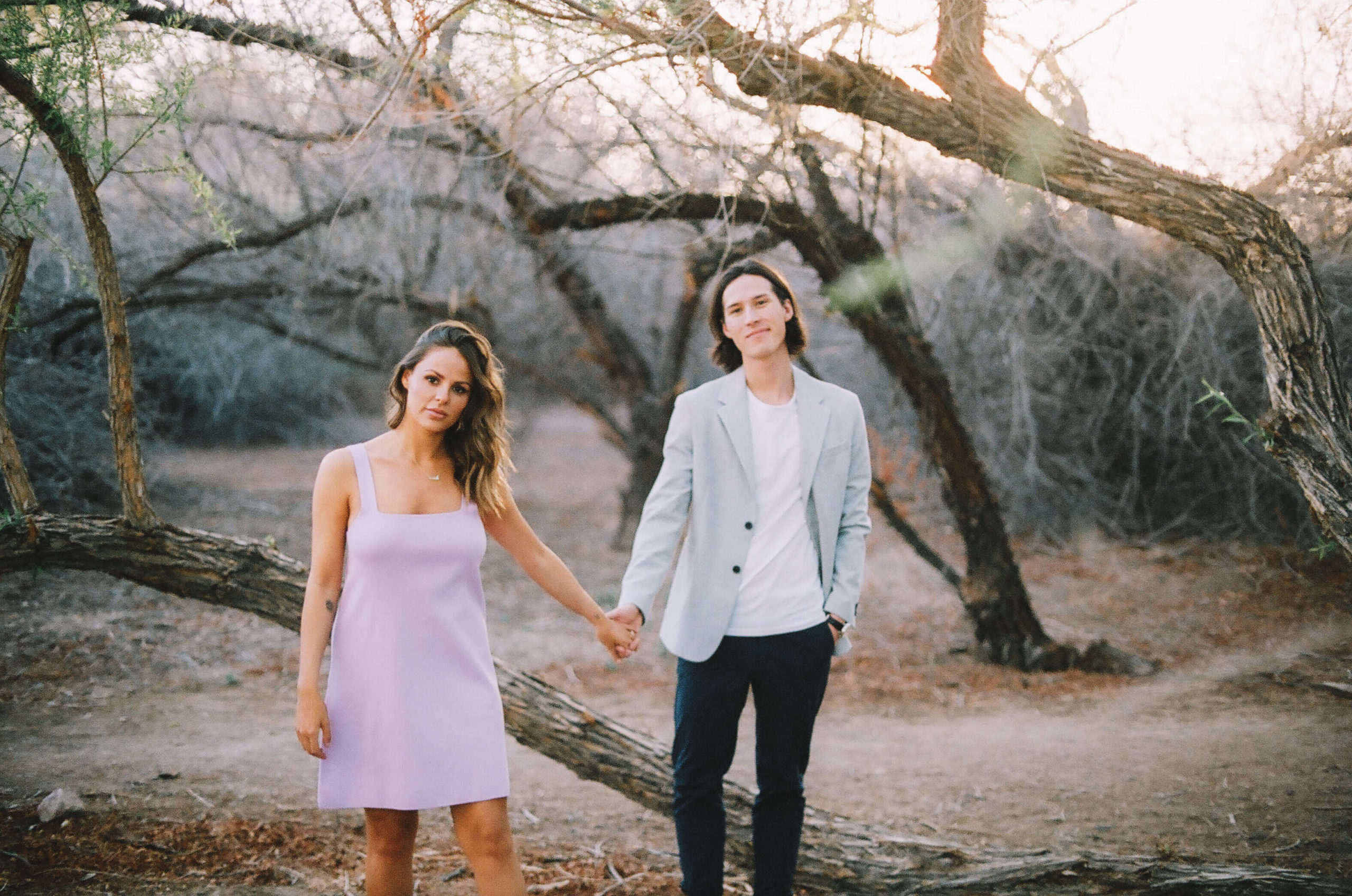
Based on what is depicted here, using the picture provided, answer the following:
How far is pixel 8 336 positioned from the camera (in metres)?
3.01

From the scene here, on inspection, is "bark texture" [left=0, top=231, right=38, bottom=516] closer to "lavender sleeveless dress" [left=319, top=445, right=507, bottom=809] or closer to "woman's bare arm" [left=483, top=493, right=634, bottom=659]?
"lavender sleeveless dress" [left=319, top=445, right=507, bottom=809]

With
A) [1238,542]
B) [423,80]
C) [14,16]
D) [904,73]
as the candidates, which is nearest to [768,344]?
[904,73]

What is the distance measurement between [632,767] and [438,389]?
178 cm

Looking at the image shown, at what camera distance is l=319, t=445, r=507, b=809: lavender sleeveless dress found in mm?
2143

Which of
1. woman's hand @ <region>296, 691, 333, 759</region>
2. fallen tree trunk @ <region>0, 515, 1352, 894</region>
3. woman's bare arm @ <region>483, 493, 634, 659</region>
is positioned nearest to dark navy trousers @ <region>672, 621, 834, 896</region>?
woman's bare arm @ <region>483, 493, 634, 659</region>

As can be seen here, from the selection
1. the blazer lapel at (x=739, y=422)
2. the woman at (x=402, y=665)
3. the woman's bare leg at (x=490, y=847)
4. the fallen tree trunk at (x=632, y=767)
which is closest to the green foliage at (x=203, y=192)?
the fallen tree trunk at (x=632, y=767)

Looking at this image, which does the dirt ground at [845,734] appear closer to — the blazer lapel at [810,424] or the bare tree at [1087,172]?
the bare tree at [1087,172]

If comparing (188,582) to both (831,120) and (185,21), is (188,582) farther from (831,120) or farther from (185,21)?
(831,120)

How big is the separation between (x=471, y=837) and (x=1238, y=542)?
819 centimetres

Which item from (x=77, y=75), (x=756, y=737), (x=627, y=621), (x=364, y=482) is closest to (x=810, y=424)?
(x=627, y=621)

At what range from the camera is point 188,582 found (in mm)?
3301

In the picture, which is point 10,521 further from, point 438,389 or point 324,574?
point 438,389

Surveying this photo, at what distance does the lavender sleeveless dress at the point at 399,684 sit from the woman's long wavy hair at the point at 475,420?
194mm

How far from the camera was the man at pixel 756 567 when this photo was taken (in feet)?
8.36
